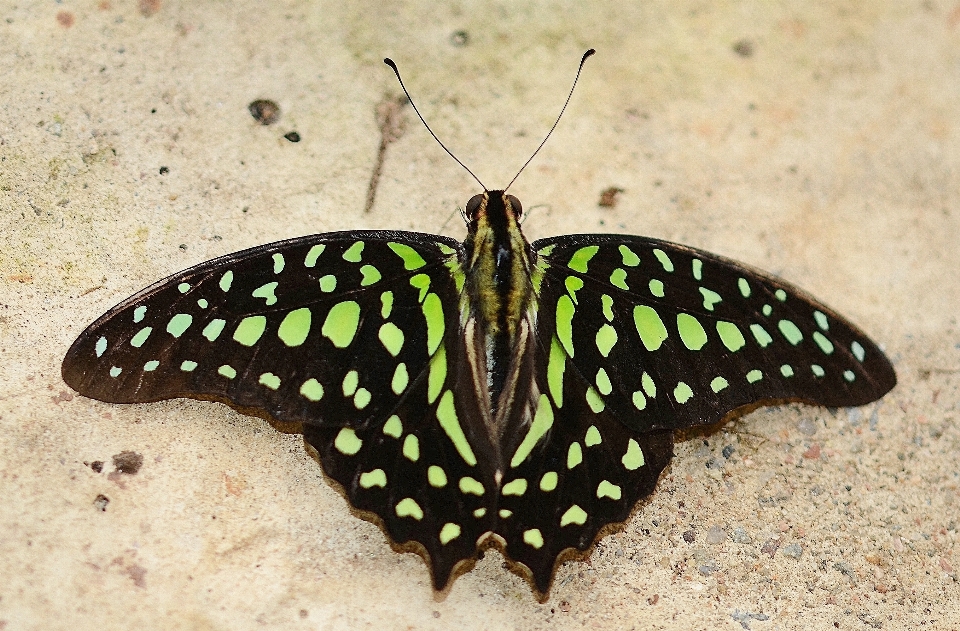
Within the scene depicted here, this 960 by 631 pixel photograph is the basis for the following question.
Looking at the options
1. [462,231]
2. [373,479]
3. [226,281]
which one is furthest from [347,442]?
[462,231]

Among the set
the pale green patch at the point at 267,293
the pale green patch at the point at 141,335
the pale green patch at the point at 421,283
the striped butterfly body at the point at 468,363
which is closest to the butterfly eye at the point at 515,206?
the striped butterfly body at the point at 468,363

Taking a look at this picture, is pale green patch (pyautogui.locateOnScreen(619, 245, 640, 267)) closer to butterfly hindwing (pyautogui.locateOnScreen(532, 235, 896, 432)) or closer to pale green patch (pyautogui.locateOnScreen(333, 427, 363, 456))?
butterfly hindwing (pyautogui.locateOnScreen(532, 235, 896, 432))

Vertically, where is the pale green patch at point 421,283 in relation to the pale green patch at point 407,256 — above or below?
below

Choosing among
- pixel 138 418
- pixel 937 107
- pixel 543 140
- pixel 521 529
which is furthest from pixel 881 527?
pixel 138 418

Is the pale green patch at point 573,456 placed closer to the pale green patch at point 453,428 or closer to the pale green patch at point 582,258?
the pale green patch at point 453,428

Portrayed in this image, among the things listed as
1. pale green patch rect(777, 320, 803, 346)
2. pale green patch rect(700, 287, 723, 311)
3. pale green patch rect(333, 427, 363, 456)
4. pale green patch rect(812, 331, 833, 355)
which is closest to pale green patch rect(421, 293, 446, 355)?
pale green patch rect(333, 427, 363, 456)

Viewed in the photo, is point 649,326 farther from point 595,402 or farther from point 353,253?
point 353,253

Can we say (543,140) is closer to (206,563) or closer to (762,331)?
(762,331)
